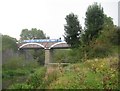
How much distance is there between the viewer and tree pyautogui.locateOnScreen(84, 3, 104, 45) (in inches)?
968

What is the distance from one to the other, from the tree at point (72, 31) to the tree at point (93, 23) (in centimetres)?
294

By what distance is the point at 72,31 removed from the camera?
1110 inches

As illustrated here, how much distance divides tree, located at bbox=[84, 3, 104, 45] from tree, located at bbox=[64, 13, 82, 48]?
2.94 m

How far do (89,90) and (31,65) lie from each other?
103 ft

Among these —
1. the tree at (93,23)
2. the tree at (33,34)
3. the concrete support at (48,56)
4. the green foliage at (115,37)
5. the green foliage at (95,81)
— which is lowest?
the green foliage at (95,81)

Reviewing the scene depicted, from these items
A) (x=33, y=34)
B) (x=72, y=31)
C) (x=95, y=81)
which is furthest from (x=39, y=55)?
(x=95, y=81)

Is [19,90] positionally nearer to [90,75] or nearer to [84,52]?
[90,75]

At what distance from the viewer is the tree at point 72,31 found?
1110 inches

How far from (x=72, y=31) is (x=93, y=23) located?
3.78 metres

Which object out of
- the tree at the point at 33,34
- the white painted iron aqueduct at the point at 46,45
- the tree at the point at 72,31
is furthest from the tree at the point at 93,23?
the tree at the point at 33,34

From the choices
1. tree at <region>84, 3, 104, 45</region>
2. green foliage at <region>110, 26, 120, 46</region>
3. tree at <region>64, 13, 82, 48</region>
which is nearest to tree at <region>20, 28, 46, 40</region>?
tree at <region>64, 13, 82, 48</region>

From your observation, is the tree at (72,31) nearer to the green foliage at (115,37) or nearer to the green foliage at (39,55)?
the green foliage at (115,37)

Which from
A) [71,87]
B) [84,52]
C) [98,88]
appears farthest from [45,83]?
[84,52]

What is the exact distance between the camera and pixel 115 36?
20172 millimetres
